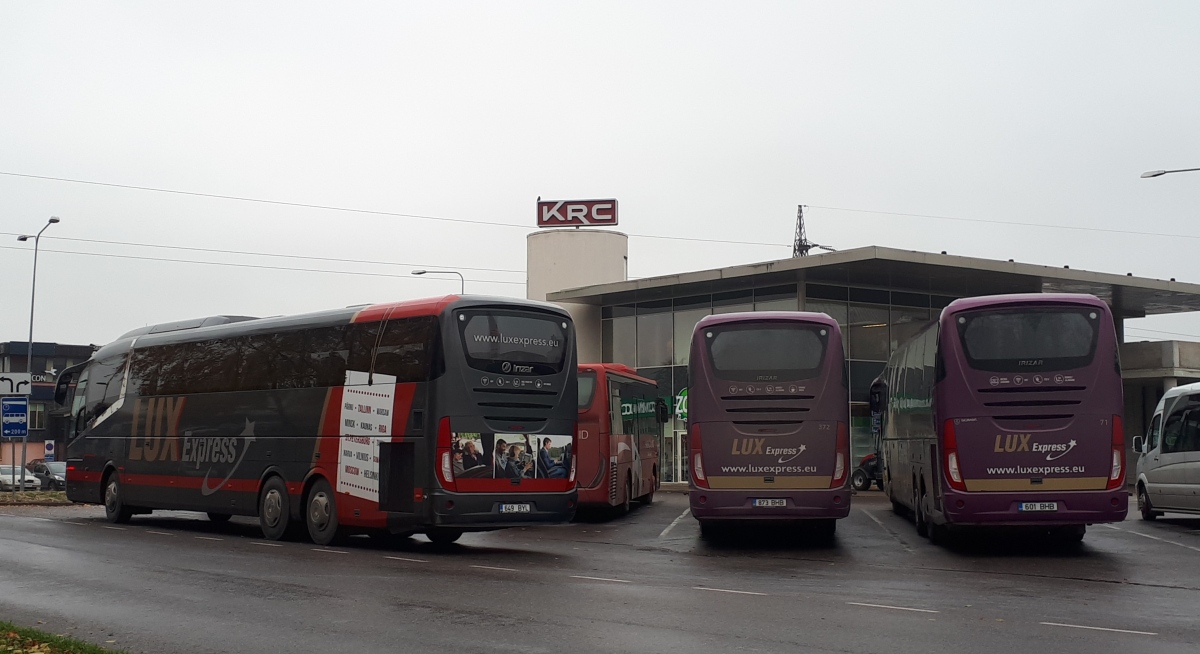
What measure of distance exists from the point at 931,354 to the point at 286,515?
32.9ft

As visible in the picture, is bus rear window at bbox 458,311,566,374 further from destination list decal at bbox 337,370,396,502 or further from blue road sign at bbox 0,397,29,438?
blue road sign at bbox 0,397,29,438

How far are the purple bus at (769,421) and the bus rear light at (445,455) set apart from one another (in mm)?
3588

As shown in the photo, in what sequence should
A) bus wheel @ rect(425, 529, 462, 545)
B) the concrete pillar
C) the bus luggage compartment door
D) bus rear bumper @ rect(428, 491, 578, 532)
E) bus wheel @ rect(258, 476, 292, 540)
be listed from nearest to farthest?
bus rear bumper @ rect(428, 491, 578, 532)
the bus luggage compartment door
bus wheel @ rect(425, 529, 462, 545)
bus wheel @ rect(258, 476, 292, 540)
the concrete pillar

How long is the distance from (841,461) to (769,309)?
2664cm

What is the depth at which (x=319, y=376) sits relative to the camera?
17953mm

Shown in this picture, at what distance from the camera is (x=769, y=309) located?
4322cm

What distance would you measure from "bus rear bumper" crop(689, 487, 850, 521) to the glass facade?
78.3ft

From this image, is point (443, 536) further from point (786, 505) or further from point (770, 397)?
point (770, 397)

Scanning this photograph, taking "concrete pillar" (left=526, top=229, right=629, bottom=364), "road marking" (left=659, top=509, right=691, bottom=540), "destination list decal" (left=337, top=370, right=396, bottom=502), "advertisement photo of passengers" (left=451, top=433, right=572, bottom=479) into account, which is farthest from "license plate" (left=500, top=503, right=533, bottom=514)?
"concrete pillar" (left=526, top=229, right=629, bottom=364)

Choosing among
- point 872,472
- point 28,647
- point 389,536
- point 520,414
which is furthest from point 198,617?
point 872,472

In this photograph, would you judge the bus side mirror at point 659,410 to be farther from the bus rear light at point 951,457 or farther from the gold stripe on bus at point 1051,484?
the gold stripe on bus at point 1051,484

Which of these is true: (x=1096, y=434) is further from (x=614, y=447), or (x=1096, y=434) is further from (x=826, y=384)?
(x=614, y=447)

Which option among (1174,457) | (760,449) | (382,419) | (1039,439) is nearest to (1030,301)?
(1039,439)

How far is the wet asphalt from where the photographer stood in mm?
8961
